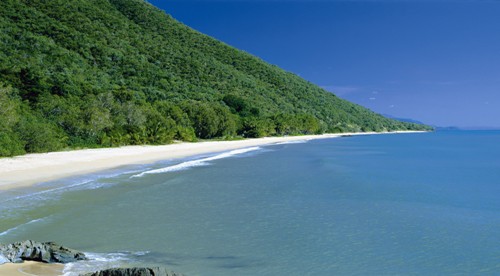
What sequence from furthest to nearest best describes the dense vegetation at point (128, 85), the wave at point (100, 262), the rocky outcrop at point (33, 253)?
the dense vegetation at point (128, 85) → the rocky outcrop at point (33, 253) → the wave at point (100, 262)

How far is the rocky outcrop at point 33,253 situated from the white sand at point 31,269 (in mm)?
157

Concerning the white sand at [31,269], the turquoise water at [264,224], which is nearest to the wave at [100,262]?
the turquoise water at [264,224]

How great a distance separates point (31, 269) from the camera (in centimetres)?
792

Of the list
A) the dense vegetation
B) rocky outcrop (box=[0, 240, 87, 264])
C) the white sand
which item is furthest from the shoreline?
the white sand

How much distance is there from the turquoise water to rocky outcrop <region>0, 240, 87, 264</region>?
500 mm

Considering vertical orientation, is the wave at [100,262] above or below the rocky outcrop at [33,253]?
below

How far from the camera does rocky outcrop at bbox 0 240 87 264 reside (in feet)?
27.0

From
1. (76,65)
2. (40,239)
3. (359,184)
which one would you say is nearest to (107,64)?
(76,65)

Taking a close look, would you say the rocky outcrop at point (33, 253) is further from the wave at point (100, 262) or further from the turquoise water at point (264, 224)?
the turquoise water at point (264, 224)

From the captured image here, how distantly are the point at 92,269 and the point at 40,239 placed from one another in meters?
3.14

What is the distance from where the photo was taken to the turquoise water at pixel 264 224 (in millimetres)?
9430

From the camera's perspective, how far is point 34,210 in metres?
13.9

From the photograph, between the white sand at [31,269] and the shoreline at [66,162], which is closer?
the white sand at [31,269]

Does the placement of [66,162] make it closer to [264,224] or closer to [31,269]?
[264,224]
